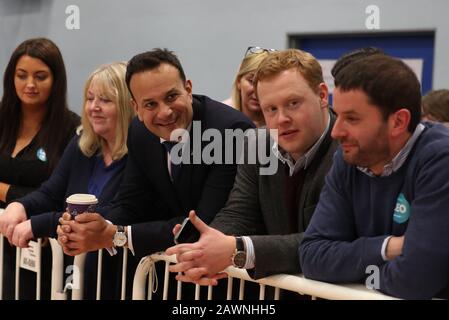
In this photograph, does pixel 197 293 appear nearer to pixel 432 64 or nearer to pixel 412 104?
pixel 412 104

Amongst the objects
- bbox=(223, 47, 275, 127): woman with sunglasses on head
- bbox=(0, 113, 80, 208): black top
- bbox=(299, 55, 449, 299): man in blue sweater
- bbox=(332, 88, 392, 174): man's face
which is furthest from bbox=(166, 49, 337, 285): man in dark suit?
bbox=(0, 113, 80, 208): black top

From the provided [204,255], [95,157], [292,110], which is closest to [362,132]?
[292,110]

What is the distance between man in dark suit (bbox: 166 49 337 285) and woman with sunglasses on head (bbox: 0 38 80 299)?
1.45 meters

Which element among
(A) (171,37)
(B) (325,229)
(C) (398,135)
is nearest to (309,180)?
(B) (325,229)

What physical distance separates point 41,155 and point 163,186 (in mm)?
1073

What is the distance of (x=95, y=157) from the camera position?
298cm

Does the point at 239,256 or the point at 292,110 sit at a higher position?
the point at 292,110

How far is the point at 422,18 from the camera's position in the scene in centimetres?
504

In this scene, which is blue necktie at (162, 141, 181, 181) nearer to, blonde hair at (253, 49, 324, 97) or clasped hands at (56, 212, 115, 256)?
clasped hands at (56, 212, 115, 256)

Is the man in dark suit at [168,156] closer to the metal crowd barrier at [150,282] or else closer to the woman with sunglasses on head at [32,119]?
the metal crowd barrier at [150,282]

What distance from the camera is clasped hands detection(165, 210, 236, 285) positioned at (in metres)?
1.93

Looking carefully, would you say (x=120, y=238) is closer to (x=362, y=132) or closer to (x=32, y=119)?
(x=362, y=132)

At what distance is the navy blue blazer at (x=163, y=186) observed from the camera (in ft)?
7.88
